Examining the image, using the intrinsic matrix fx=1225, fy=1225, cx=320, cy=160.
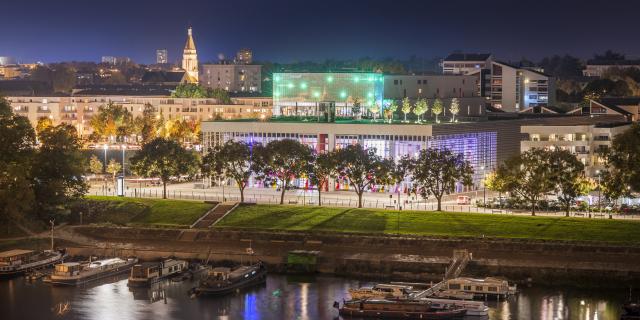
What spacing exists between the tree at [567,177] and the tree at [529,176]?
221 millimetres

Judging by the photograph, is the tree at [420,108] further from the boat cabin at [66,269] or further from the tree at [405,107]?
the boat cabin at [66,269]

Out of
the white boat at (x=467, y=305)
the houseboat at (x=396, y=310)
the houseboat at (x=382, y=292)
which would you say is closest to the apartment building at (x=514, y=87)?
the houseboat at (x=382, y=292)

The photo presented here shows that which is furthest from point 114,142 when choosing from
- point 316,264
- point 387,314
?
point 387,314

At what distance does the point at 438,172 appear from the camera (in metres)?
44.0

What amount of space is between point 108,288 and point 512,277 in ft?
38.7

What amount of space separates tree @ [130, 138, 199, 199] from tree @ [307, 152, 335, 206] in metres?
5.97

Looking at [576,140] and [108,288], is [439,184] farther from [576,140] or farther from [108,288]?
[108,288]

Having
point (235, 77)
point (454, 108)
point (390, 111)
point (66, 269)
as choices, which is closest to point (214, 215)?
point (66, 269)

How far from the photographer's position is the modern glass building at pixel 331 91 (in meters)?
56.1

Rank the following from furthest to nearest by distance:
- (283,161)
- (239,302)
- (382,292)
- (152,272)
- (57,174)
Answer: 1. (283,161)
2. (57,174)
3. (152,272)
4. (239,302)
5. (382,292)

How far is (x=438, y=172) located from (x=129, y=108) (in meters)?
45.8

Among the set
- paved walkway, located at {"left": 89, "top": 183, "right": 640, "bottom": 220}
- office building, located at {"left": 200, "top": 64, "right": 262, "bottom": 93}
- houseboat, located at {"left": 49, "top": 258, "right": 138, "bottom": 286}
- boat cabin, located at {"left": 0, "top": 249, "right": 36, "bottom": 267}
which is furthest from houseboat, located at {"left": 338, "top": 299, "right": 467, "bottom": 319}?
office building, located at {"left": 200, "top": 64, "right": 262, "bottom": 93}

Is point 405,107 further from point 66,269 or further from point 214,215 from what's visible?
point 66,269

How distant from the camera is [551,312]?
31.9m
